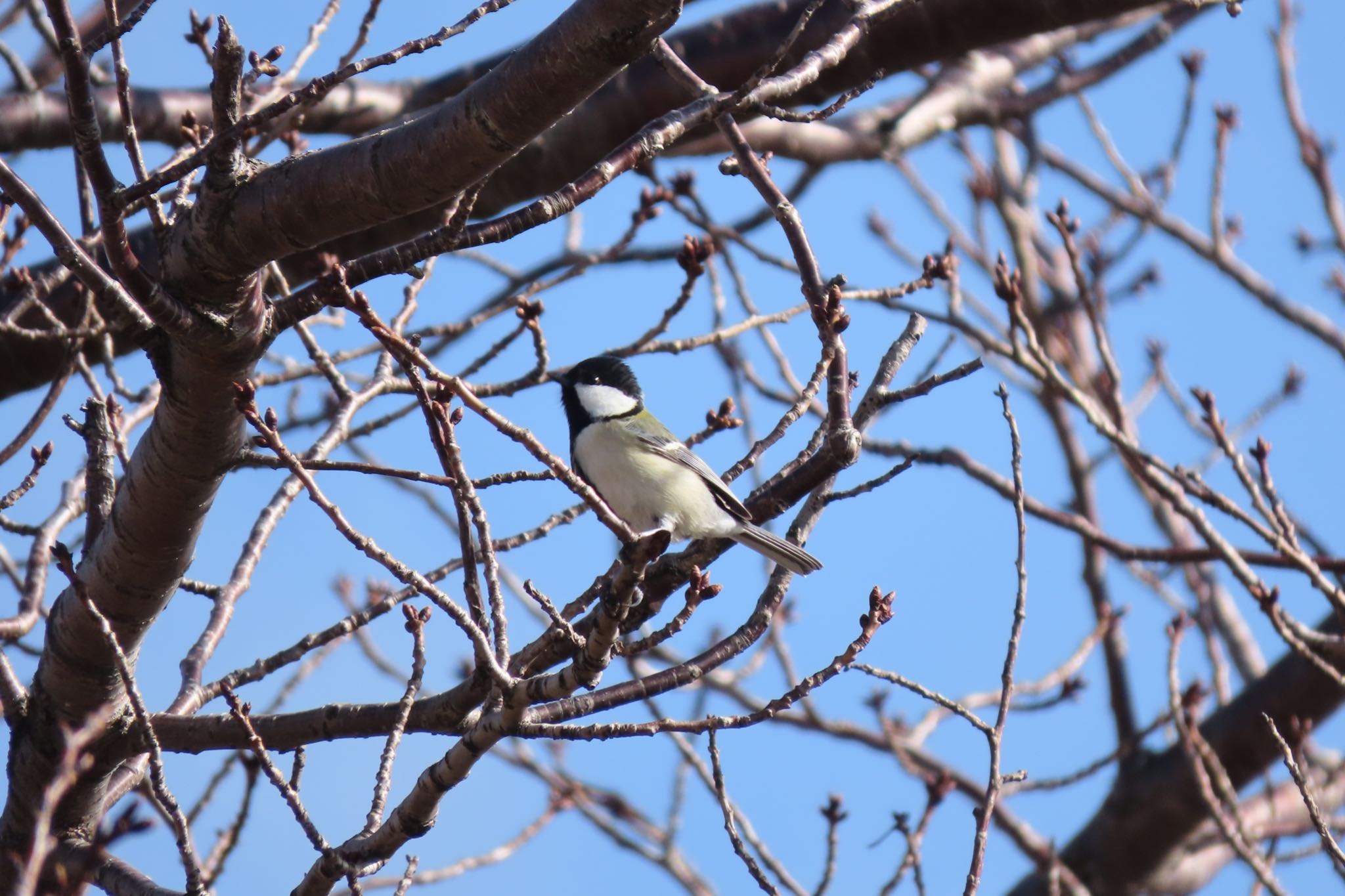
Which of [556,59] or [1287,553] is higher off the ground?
[556,59]

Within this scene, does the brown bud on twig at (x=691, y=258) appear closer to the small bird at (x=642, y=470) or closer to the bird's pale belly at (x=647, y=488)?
the small bird at (x=642, y=470)

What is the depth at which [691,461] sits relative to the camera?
183 inches

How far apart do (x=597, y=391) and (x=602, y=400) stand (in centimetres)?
5

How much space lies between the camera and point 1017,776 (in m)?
3.27

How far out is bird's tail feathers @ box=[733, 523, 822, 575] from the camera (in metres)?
3.72

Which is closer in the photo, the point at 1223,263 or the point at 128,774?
the point at 128,774

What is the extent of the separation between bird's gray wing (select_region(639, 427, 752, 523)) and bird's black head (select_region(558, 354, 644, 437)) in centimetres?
40

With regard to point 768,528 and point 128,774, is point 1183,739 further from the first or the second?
point 128,774

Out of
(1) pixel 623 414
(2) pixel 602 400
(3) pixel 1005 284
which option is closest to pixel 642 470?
(1) pixel 623 414

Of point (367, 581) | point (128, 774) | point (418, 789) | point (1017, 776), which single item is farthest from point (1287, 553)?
point (367, 581)

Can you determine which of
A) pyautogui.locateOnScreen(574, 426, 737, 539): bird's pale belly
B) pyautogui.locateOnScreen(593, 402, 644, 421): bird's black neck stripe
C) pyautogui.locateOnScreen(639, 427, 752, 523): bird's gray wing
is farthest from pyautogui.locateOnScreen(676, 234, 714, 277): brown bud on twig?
pyautogui.locateOnScreen(593, 402, 644, 421): bird's black neck stripe

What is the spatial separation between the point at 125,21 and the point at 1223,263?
230 inches

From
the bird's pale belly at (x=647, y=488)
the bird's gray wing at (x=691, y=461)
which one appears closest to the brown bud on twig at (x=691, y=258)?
the bird's gray wing at (x=691, y=461)

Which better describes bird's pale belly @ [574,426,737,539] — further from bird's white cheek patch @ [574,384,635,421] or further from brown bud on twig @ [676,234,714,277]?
brown bud on twig @ [676,234,714,277]
